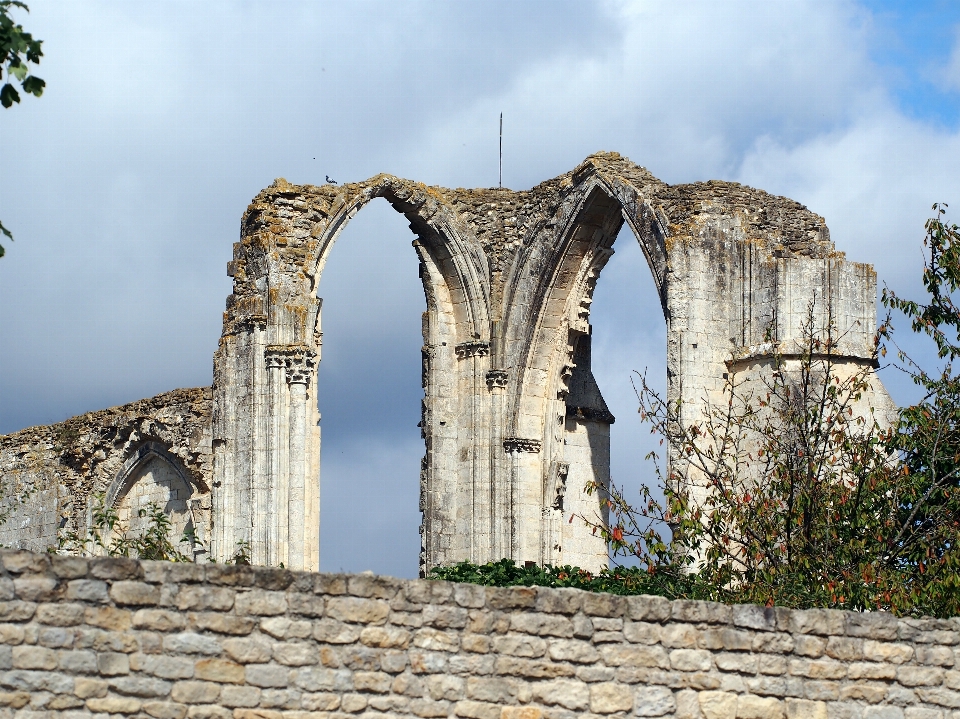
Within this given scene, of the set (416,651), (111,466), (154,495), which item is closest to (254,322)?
(154,495)

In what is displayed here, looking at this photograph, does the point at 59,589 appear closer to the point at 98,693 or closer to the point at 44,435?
the point at 98,693

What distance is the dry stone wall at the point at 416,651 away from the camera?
9.27 m

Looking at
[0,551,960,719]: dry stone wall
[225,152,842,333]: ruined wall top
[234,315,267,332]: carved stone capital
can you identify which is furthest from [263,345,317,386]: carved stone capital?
[0,551,960,719]: dry stone wall

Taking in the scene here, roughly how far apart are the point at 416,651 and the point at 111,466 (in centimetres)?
1437

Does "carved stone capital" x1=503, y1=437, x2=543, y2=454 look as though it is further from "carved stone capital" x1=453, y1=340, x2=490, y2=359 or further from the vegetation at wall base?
the vegetation at wall base

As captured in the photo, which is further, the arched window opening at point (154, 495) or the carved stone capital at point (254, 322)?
the arched window opening at point (154, 495)

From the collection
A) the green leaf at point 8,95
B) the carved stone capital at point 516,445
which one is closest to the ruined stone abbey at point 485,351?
the carved stone capital at point 516,445

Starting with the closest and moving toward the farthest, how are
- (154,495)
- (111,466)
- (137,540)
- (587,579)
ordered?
(587,579)
(137,540)
(154,495)
(111,466)

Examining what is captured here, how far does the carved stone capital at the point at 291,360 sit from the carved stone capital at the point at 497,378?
87.4 inches

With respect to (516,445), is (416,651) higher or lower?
lower

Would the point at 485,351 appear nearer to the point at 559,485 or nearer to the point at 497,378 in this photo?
the point at 497,378

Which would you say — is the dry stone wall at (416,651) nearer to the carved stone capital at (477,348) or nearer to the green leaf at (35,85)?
the green leaf at (35,85)

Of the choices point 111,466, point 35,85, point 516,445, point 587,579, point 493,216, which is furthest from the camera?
point 111,466

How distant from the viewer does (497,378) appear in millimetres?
21516
